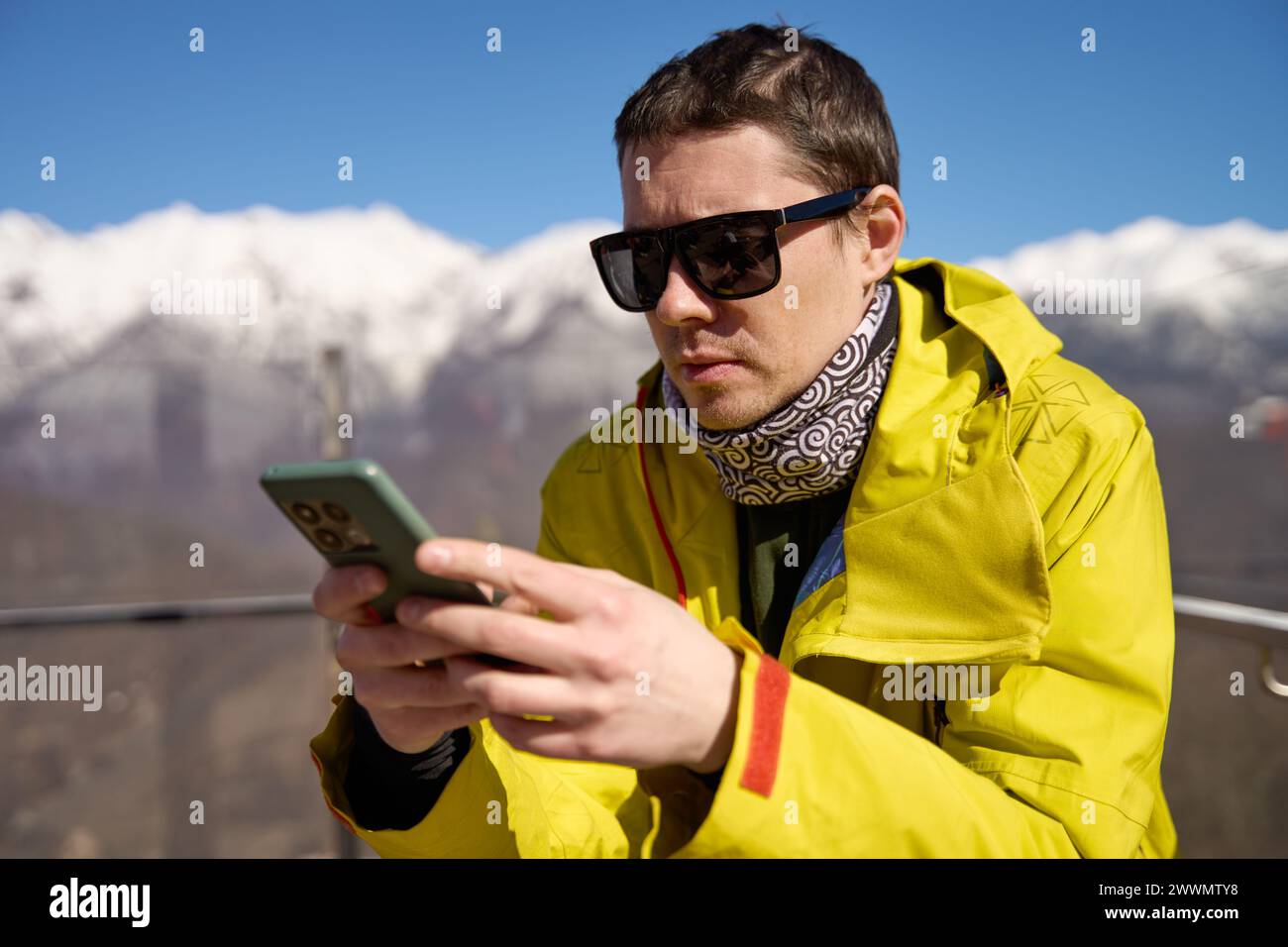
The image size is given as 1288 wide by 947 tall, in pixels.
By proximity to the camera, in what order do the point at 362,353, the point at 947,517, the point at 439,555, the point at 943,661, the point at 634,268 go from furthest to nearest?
the point at 362,353, the point at 634,268, the point at 947,517, the point at 943,661, the point at 439,555

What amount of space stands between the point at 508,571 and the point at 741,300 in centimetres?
100

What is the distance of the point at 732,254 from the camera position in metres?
1.80

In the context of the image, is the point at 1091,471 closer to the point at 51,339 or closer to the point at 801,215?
the point at 801,215

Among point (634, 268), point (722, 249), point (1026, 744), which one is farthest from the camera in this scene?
point (634, 268)

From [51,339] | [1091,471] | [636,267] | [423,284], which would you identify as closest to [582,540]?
[636,267]

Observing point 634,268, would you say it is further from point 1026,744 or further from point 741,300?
point 1026,744

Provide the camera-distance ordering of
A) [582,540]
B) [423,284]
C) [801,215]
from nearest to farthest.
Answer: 1. [801,215]
2. [582,540]
3. [423,284]

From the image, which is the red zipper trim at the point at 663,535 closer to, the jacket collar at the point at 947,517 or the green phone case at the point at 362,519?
the jacket collar at the point at 947,517

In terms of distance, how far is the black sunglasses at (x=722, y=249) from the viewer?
1.79 m

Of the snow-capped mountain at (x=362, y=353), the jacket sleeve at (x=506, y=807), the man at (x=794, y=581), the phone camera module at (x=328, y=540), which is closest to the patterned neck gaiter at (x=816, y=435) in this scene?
the man at (x=794, y=581)

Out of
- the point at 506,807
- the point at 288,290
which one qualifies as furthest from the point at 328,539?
the point at 288,290

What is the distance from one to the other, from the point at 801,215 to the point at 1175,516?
213 inches

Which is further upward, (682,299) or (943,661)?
(682,299)
